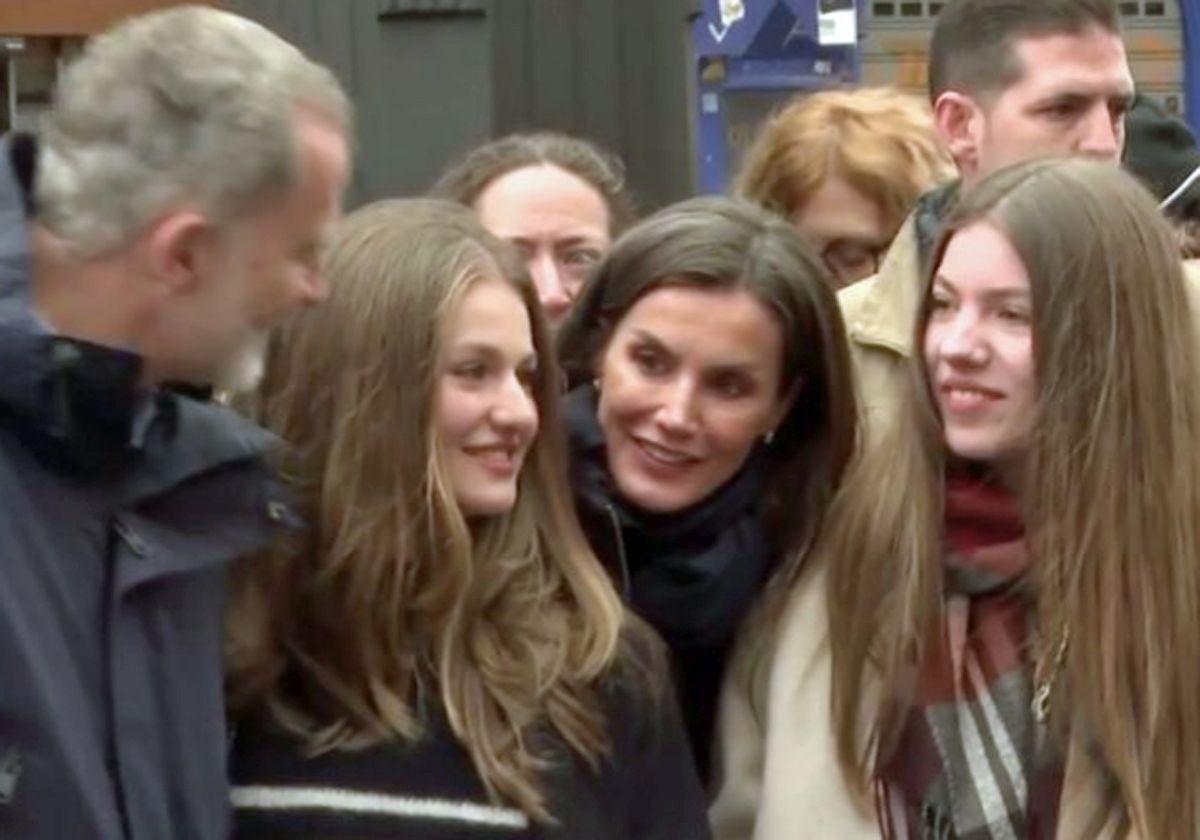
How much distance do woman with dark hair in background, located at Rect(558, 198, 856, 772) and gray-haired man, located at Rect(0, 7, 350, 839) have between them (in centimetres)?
73

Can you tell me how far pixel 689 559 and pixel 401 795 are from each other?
0.49 metres

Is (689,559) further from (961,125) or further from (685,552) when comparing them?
(961,125)

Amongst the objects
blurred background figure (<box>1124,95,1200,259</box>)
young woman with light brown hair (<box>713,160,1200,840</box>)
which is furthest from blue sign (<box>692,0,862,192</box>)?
young woman with light brown hair (<box>713,160,1200,840</box>)

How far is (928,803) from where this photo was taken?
284 centimetres

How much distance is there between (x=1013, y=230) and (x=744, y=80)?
5378mm

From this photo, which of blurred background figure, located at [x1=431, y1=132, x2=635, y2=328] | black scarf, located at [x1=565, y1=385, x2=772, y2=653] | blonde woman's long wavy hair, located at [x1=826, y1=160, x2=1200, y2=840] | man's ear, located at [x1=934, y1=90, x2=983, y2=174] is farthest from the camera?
man's ear, located at [x1=934, y1=90, x2=983, y2=174]

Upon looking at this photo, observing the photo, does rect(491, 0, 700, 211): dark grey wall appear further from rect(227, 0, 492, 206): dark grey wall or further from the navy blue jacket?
the navy blue jacket

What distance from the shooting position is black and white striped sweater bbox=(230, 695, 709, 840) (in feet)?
8.66

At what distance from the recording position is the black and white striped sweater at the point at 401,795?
8.66 ft

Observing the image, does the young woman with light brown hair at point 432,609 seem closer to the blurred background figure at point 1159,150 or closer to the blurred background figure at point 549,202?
the blurred background figure at point 549,202

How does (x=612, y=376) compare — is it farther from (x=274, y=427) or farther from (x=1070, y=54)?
(x=1070, y=54)

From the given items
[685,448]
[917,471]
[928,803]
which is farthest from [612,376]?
[928,803]

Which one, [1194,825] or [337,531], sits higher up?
[337,531]

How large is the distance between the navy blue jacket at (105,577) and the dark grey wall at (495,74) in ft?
15.3
